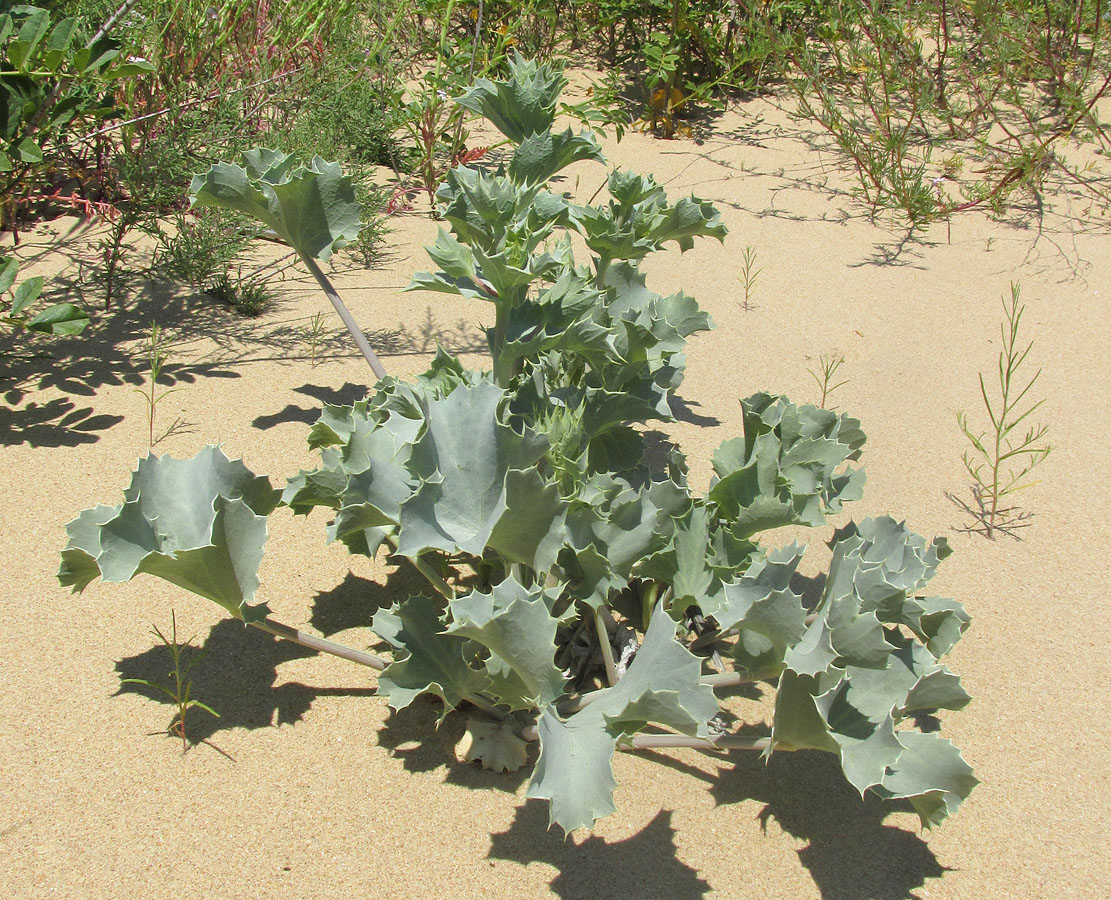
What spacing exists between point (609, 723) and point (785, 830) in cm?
46

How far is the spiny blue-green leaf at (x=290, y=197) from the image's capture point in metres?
2.10

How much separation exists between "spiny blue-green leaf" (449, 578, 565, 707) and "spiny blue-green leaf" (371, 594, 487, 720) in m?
0.18

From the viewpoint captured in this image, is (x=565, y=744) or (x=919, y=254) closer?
(x=565, y=744)

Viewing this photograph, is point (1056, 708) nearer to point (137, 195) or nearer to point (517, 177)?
point (517, 177)

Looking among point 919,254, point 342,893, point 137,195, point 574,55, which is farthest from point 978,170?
point 342,893

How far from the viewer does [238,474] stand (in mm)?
1742

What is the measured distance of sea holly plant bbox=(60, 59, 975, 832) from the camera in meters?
1.48

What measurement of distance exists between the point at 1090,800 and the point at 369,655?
1287 millimetres

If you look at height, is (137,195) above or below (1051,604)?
above

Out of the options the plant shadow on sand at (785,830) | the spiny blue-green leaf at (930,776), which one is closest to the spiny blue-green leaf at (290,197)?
the plant shadow on sand at (785,830)

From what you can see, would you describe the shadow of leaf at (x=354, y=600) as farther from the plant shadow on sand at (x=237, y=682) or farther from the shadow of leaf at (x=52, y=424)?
the shadow of leaf at (x=52, y=424)

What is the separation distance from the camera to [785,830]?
1714 millimetres

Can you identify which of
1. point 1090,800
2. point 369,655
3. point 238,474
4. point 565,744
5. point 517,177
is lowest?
point 1090,800

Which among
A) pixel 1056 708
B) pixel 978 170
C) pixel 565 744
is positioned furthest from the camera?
pixel 978 170
